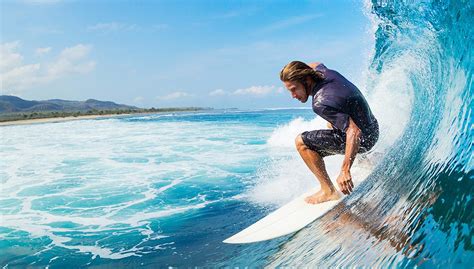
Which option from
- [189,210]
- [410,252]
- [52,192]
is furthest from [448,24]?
[52,192]

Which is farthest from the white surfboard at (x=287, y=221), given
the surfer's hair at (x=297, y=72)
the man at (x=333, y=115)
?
the surfer's hair at (x=297, y=72)

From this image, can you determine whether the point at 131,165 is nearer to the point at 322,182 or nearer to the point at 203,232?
the point at 203,232

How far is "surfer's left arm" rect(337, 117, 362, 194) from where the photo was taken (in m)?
3.27

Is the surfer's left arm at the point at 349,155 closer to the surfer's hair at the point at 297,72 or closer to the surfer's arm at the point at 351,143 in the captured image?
the surfer's arm at the point at 351,143

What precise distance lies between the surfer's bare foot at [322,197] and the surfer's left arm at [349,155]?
65 centimetres

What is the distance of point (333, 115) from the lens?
347 centimetres

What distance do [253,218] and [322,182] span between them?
2139 mm

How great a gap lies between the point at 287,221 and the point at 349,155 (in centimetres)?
109

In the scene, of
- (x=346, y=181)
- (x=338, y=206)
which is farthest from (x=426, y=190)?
(x=338, y=206)

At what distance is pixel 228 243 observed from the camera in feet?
15.6

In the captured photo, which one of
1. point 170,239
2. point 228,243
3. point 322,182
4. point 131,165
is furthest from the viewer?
point 131,165

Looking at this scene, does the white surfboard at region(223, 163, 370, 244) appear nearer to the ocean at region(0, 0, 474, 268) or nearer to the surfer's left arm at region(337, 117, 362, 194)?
the ocean at region(0, 0, 474, 268)

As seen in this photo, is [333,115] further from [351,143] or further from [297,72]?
[297,72]

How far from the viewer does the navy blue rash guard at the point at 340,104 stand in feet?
11.2
